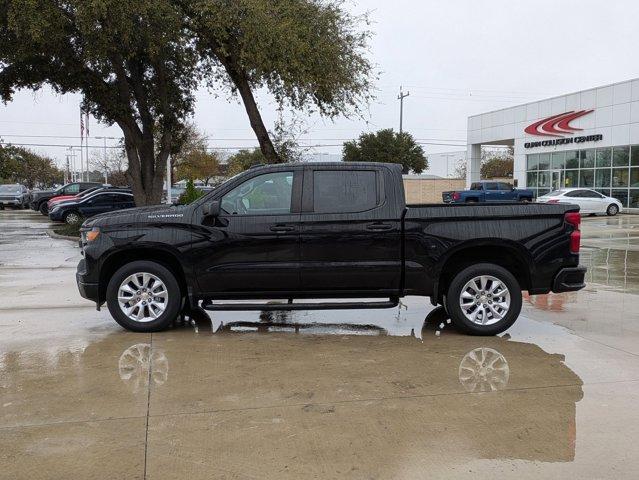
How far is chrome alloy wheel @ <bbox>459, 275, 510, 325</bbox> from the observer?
278 inches

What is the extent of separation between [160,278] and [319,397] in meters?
2.82

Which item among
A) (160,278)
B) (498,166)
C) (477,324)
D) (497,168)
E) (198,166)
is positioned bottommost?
(477,324)

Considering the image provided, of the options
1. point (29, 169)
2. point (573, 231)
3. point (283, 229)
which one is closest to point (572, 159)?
point (573, 231)

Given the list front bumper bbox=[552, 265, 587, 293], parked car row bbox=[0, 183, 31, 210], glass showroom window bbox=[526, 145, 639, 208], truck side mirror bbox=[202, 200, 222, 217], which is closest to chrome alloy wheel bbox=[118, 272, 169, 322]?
truck side mirror bbox=[202, 200, 222, 217]

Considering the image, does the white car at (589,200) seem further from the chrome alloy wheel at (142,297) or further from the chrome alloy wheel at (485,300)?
the chrome alloy wheel at (142,297)

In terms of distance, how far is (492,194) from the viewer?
3522 centimetres

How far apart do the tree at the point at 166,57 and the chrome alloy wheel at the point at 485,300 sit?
36.7 ft

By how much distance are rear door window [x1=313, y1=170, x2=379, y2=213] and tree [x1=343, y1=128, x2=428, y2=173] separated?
51483mm

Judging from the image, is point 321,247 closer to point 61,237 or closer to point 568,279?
point 568,279

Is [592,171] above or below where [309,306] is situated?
above

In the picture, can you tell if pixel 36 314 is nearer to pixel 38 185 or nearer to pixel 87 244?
pixel 87 244

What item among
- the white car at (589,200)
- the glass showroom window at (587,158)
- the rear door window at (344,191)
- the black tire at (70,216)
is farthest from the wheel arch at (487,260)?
the glass showroom window at (587,158)

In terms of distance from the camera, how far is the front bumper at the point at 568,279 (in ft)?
23.2

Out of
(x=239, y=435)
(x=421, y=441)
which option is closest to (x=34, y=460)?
(x=239, y=435)
